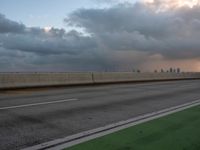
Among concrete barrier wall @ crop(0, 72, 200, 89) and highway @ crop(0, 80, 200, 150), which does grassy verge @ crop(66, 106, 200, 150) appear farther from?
concrete barrier wall @ crop(0, 72, 200, 89)

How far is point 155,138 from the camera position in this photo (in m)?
7.64

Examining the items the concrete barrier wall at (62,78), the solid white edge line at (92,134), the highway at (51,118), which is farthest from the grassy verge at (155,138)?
the concrete barrier wall at (62,78)

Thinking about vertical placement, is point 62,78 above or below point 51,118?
above

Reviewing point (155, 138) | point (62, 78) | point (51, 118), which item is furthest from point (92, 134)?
point (62, 78)

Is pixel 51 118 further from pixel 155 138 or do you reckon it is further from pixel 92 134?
pixel 155 138

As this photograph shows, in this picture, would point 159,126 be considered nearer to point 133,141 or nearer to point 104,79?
point 133,141

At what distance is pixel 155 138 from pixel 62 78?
17.9m

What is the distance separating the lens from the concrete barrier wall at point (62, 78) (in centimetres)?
2070

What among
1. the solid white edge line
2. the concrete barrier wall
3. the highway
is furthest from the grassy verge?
the concrete barrier wall

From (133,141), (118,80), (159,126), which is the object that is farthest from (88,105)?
(118,80)

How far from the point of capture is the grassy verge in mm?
6863

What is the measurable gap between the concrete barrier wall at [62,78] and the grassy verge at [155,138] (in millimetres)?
12847

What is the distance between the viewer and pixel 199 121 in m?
10.1

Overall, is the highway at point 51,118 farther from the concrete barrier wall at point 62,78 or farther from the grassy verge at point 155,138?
the concrete barrier wall at point 62,78
